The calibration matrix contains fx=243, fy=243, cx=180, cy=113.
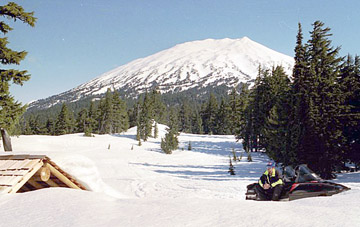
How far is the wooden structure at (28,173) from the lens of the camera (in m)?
5.50

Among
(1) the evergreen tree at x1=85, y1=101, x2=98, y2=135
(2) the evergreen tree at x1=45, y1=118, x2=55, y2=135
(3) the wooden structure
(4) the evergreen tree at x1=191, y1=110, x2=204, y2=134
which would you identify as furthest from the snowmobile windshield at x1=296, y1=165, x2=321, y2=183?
(4) the evergreen tree at x1=191, y1=110, x2=204, y2=134

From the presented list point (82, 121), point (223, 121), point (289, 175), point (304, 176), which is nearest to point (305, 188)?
point (304, 176)

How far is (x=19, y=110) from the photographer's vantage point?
482 inches

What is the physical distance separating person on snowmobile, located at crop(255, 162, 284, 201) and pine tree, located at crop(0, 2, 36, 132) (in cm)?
1189

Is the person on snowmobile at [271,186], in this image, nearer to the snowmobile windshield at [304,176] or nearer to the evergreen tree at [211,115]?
the snowmobile windshield at [304,176]

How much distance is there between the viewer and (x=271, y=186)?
7.08 metres

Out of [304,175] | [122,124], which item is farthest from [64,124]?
[304,175]

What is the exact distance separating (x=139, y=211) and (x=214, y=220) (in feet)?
4.30

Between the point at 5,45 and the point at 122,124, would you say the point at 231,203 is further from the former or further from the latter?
the point at 122,124

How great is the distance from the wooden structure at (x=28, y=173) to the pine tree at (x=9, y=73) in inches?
245

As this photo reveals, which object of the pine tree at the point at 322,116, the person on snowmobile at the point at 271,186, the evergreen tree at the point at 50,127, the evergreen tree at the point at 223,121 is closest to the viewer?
the person on snowmobile at the point at 271,186

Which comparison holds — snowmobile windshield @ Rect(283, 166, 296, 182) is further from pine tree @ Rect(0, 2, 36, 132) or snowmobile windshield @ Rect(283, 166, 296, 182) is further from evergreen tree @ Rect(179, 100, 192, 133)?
evergreen tree @ Rect(179, 100, 192, 133)

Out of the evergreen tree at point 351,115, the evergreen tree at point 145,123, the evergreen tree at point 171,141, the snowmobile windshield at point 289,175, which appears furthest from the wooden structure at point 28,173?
the evergreen tree at point 145,123

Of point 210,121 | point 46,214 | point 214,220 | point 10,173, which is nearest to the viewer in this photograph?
point 214,220
